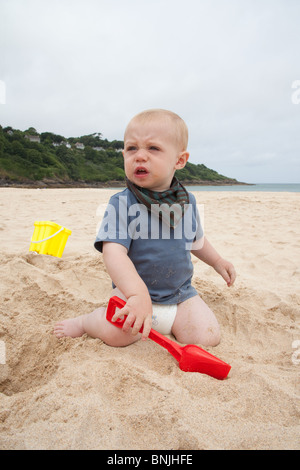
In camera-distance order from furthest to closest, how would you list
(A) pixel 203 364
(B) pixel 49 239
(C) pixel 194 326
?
(B) pixel 49 239 → (C) pixel 194 326 → (A) pixel 203 364

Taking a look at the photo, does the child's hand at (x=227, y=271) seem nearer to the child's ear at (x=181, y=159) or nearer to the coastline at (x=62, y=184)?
the child's ear at (x=181, y=159)

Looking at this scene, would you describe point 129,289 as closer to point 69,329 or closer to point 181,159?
point 69,329

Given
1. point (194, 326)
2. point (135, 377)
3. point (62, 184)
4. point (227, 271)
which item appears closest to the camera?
point (135, 377)

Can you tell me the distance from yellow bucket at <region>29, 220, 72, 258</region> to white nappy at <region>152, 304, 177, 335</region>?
1.62 meters

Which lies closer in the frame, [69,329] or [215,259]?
[69,329]

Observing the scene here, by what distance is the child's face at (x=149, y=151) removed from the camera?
1442 mm

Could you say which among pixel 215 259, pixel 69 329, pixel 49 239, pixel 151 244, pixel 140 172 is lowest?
pixel 69 329

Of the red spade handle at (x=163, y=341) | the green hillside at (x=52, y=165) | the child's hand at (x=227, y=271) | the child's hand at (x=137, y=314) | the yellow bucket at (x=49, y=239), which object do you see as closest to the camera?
the child's hand at (x=137, y=314)

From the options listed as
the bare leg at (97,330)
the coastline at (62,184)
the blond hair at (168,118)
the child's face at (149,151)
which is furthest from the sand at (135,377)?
the coastline at (62,184)

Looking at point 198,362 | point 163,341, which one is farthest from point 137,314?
point 198,362

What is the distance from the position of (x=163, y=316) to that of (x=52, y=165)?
36.9 metres

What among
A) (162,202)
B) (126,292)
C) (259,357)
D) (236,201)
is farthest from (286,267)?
(236,201)

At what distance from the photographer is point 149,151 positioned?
1455 mm
